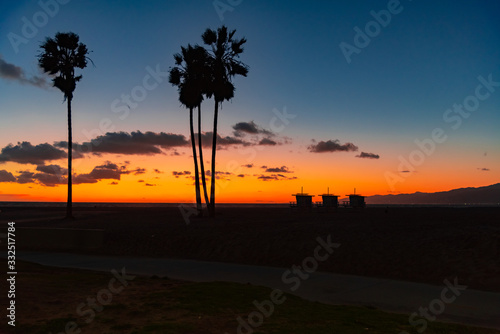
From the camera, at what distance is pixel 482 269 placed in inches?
497

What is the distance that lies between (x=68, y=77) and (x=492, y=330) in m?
36.8

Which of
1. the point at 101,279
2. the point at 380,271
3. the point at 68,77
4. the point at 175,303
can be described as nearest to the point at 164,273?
the point at 101,279

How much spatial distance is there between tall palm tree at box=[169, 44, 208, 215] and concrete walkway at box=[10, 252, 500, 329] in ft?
63.9

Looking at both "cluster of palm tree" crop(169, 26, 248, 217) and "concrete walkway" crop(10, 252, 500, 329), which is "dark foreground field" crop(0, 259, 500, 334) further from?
"cluster of palm tree" crop(169, 26, 248, 217)

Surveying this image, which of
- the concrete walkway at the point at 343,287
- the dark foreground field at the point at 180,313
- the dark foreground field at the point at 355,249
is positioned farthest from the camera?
the dark foreground field at the point at 355,249

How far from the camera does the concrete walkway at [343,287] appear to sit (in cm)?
881

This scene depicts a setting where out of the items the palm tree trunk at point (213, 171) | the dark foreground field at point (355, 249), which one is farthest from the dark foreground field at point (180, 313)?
the palm tree trunk at point (213, 171)

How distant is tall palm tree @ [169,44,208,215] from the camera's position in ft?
109

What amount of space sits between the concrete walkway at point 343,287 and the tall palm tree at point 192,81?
63.9 ft

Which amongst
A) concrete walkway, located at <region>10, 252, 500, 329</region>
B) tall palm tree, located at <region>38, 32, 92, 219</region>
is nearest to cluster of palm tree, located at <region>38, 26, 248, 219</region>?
tall palm tree, located at <region>38, 32, 92, 219</region>

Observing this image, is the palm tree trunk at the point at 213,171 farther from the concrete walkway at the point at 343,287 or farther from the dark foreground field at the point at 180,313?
the dark foreground field at the point at 180,313

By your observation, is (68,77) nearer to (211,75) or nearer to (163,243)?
(211,75)

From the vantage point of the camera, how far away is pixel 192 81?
34.1 meters

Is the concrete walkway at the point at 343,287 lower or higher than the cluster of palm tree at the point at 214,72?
lower
